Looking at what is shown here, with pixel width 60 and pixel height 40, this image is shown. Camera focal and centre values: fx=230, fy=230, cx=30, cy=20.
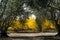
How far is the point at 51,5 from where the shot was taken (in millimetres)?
23469

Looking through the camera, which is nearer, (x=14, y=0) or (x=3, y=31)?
(x=14, y=0)

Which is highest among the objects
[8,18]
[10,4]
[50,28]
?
[10,4]

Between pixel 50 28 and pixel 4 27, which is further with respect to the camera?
pixel 50 28

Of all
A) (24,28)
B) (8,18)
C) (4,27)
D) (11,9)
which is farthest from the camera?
(24,28)

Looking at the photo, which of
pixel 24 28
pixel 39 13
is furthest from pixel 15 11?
pixel 24 28

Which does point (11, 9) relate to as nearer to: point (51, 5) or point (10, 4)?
point (10, 4)

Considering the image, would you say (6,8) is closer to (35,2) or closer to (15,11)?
(15,11)

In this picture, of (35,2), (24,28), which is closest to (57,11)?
(35,2)

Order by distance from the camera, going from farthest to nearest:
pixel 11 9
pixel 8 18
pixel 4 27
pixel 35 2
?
pixel 4 27 → pixel 8 18 → pixel 11 9 → pixel 35 2

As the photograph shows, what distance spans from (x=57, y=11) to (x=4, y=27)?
7.11 m

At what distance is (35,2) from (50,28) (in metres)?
16.1

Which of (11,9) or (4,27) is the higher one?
(11,9)

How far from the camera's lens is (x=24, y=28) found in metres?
37.6

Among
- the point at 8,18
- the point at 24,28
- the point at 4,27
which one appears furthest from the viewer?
the point at 24,28
